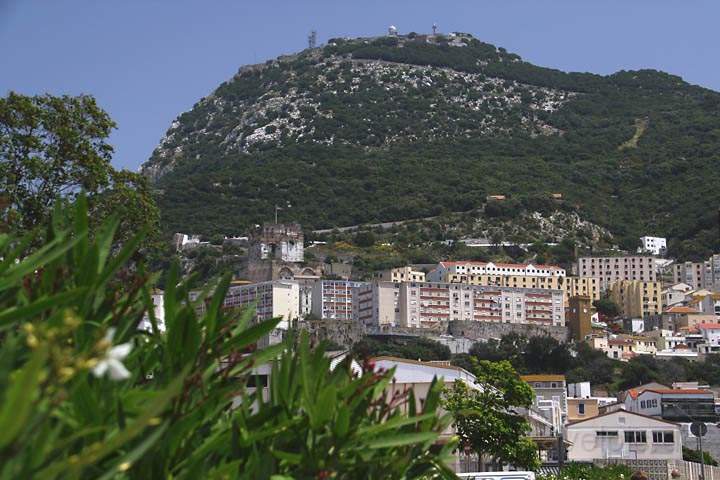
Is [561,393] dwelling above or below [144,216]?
below

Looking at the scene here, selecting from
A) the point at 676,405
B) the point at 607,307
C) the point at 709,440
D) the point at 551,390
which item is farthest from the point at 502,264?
the point at 709,440

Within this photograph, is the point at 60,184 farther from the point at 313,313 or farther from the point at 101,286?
the point at 313,313

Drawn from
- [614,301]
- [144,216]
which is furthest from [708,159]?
[144,216]

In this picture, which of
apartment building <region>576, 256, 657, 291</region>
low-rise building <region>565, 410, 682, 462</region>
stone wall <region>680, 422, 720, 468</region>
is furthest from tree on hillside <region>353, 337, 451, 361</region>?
low-rise building <region>565, 410, 682, 462</region>

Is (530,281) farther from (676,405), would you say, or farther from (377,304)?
(676,405)

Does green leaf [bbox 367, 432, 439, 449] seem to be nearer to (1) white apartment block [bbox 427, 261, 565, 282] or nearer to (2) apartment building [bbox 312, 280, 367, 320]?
(2) apartment building [bbox 312, 280, 367, 320]
